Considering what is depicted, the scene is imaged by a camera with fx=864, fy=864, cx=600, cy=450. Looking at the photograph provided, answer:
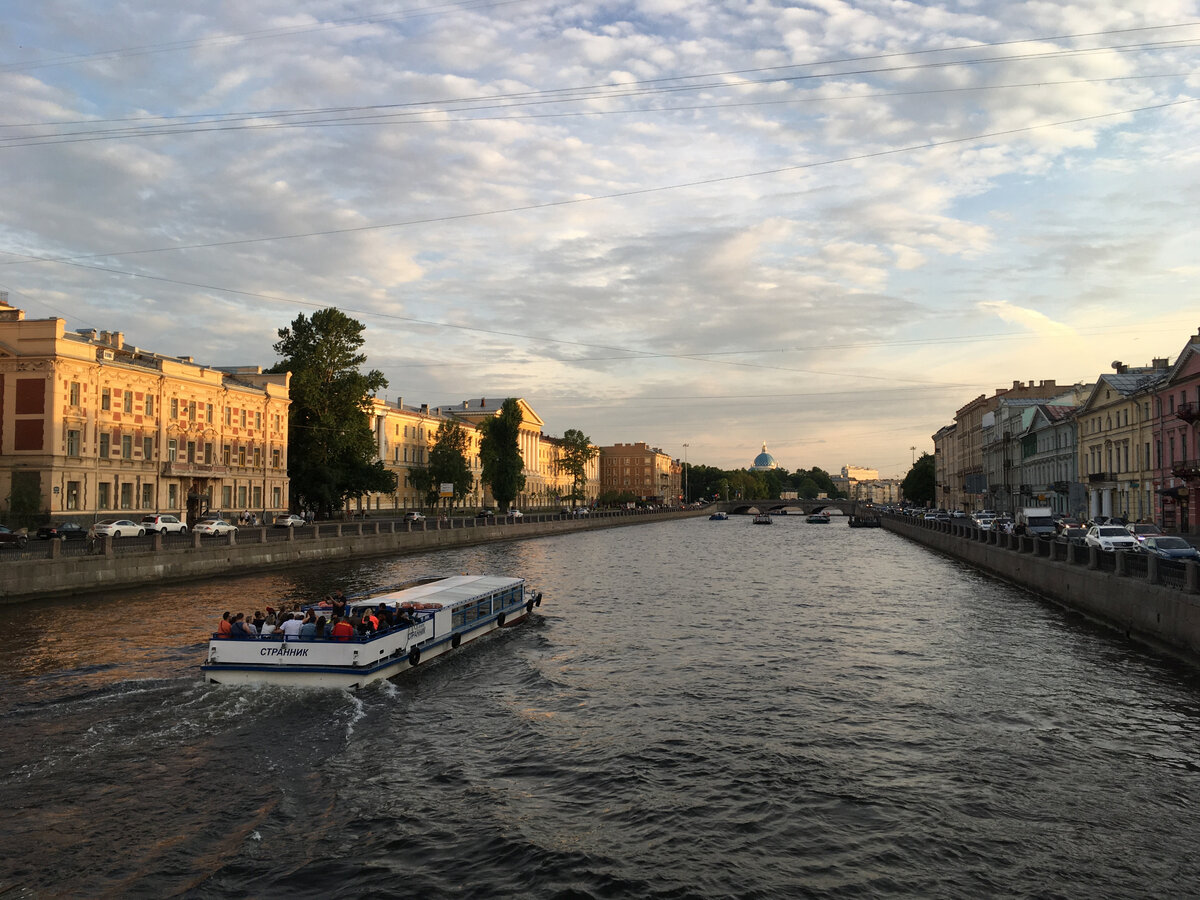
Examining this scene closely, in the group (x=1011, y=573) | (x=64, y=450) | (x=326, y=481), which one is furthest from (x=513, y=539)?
(x=1011, y=573)

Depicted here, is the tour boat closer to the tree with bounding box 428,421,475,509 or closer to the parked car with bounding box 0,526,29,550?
the parked car with bounding box 0,526,29,550

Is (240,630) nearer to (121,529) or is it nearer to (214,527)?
(121,529)

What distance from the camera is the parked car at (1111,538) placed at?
1468 inches

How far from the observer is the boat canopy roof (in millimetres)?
24473

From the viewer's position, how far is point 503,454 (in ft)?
389

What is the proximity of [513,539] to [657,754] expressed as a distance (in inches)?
2953

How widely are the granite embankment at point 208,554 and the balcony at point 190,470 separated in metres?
14.7

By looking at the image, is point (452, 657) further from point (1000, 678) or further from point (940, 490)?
point (940, 490)

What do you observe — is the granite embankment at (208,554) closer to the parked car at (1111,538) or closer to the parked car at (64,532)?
the parked car at (64,532)

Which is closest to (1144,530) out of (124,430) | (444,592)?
(444,592)

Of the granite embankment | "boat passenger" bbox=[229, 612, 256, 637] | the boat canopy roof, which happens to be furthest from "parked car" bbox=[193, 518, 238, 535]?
"boat passenger" bbox=[229, 612, 256, 637]

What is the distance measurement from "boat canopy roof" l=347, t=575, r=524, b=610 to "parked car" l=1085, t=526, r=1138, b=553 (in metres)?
25.5

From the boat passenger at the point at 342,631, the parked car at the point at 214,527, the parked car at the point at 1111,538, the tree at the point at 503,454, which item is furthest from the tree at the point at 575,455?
the boat passenger at the point at 342,631

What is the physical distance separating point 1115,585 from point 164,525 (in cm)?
4999
